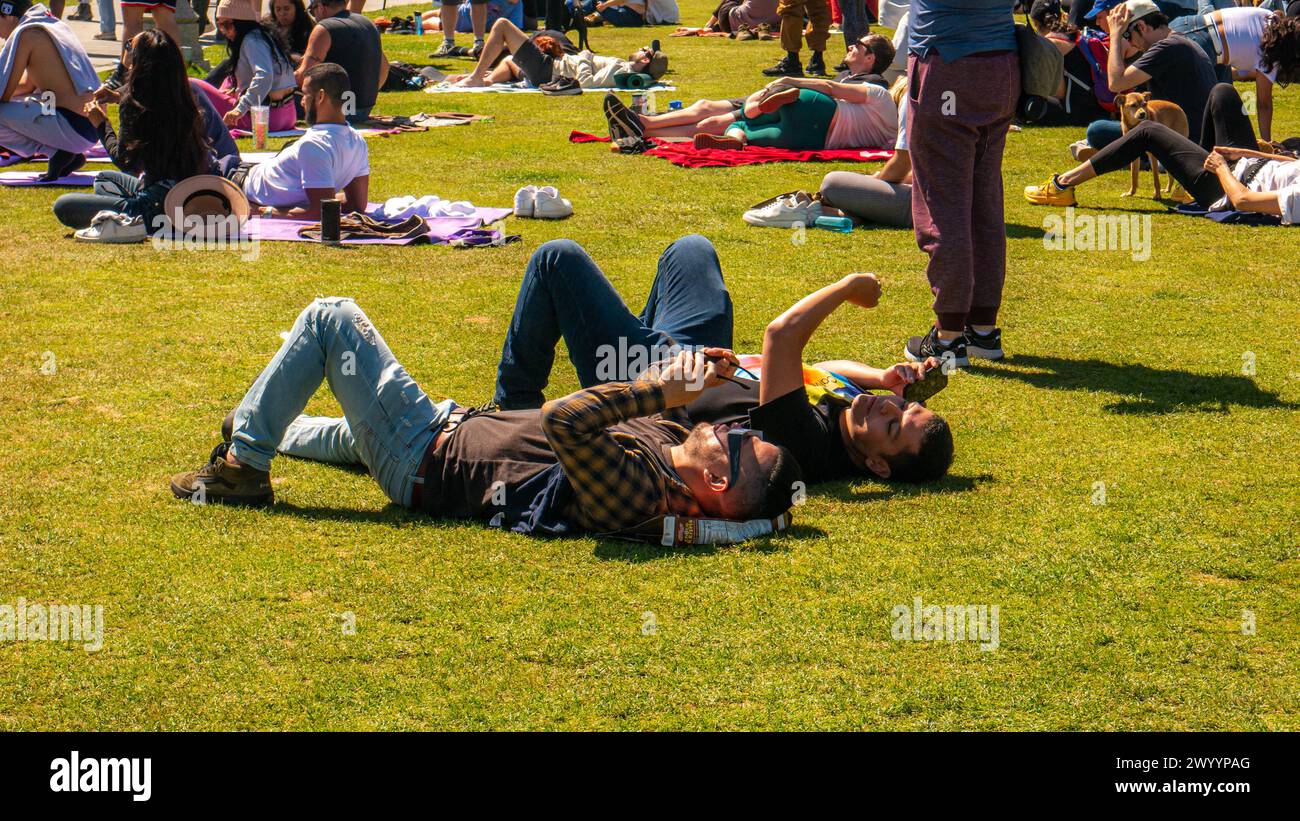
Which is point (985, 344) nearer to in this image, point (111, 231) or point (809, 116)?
point (809, 116)

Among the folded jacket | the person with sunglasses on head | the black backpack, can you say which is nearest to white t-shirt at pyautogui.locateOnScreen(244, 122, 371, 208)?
the folded jacket

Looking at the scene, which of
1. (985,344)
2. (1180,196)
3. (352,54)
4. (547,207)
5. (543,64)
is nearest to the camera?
(985,344)

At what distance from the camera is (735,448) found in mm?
5234

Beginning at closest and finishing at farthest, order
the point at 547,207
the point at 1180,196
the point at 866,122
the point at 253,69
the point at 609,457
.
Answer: the point at 609,457, the point at 547,207, the point at 1180,196, the point at 866,122, the point at 253,69

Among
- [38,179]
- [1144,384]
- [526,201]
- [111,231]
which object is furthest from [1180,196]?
[38,179]

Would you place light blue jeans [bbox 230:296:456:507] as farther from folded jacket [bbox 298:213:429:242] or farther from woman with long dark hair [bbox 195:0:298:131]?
woman with long dark hair [bbox 195:0:298:131]

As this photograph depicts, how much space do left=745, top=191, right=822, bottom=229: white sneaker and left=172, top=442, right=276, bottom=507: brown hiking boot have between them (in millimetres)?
6137

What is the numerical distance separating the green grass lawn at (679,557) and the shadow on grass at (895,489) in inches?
1.4

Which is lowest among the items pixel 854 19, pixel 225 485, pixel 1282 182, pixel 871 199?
pixel 225 485

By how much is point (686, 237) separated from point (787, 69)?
14010 mm

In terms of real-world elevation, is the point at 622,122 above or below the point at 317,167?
above

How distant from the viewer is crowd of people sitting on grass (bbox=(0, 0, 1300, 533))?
5270 millimetres

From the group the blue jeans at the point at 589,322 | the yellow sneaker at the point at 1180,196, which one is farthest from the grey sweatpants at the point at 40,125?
the yellow sneaker at the point at 1180,196
